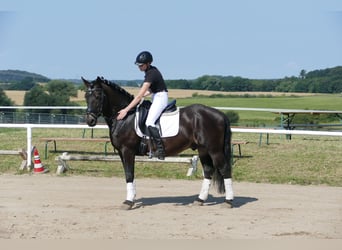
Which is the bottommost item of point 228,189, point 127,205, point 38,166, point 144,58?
point 38,166

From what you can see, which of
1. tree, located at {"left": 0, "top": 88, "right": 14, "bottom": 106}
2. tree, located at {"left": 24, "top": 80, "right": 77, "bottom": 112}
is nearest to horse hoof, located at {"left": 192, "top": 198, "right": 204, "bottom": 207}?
tree, located at {"left": 24, "top": 80, "right": 77, "bottom": 112}

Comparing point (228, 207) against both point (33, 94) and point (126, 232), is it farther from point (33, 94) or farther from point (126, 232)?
point (33, 94)

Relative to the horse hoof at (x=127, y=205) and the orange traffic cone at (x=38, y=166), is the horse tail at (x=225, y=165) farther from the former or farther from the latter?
the orange traffic cone at (x=38, y=166)

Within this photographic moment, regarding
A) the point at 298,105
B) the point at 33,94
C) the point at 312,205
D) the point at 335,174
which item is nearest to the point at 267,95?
the point at 298,105

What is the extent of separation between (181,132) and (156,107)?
599 mm

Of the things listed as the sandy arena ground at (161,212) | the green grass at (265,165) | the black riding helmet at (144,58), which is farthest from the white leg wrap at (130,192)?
the green grass at (265,165)

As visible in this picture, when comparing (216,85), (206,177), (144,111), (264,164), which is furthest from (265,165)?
(216,85)

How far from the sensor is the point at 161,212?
8562 millimetres

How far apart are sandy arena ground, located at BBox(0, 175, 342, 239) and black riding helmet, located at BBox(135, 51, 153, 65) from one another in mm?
2284

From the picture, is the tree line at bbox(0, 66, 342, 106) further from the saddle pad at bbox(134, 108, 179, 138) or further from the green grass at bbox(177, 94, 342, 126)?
the saddle pad at bbox(134, 108, 179, 138)

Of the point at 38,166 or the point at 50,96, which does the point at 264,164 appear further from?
the point at 50,96

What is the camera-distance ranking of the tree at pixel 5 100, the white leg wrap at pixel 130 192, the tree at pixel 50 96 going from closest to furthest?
the white leg wrap at pixel 130 192 → the tree at pixel 50 96 → the tree at pixel 5 100

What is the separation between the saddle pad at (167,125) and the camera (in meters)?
9.01

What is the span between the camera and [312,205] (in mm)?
9258
